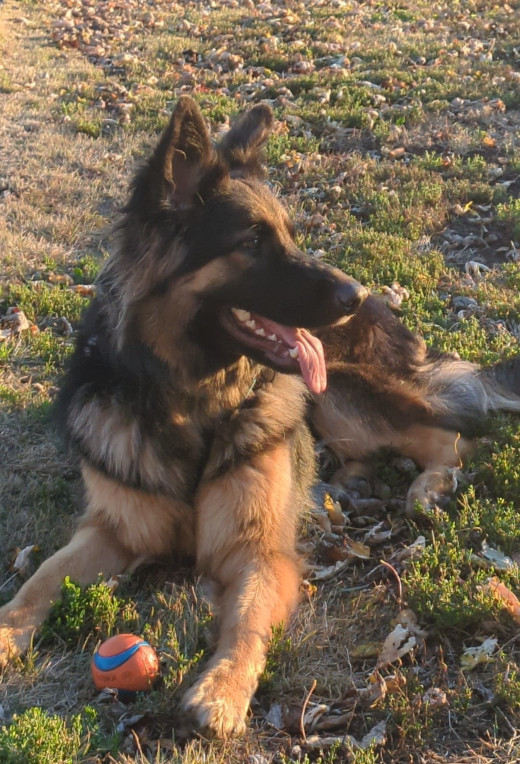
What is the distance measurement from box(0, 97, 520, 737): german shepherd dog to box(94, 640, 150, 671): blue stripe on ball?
0.34 meters

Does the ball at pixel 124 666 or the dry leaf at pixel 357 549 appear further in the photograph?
the dry leaf at pixel 357 549

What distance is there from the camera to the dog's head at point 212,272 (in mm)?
3533

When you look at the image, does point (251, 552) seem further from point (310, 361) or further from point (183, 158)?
point (183, 158)

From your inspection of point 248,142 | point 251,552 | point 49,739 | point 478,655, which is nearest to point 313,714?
point 478,655

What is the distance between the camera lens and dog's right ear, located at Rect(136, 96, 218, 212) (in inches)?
132

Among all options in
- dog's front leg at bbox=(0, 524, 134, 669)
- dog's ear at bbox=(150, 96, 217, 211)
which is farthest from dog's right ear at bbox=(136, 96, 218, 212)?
dog's front leg at bbox=(0, 524, 134, 669)

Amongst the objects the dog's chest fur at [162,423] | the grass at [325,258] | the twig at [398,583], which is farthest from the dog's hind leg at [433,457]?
the dog's chest fur at [162,423]

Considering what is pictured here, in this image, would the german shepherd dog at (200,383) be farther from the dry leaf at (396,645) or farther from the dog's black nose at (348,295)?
the dry leaf at (396,645)

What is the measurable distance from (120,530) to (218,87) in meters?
10.3

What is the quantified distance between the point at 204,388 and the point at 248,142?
1.41 m

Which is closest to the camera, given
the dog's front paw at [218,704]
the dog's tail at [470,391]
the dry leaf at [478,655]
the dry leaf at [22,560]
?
the dog's front paw at [218,704]

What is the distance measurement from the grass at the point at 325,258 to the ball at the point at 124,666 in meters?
0.09

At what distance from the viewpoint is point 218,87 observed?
12.5 metres

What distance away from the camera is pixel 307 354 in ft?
12.4
